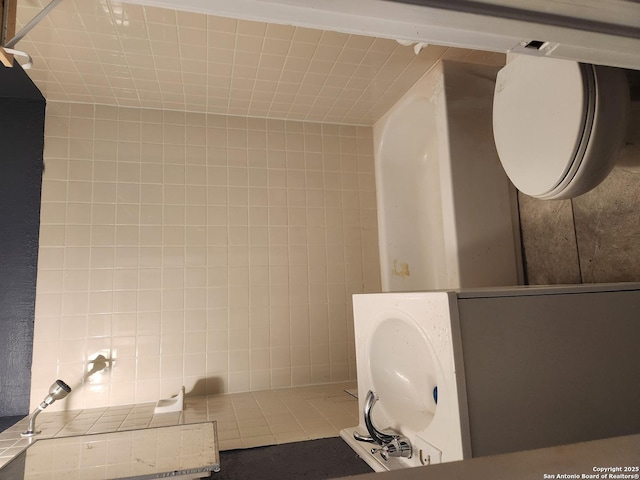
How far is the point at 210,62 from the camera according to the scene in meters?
1.53

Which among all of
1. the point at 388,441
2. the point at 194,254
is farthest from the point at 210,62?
the point at 388,441

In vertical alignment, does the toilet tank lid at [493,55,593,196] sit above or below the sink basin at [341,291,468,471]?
above

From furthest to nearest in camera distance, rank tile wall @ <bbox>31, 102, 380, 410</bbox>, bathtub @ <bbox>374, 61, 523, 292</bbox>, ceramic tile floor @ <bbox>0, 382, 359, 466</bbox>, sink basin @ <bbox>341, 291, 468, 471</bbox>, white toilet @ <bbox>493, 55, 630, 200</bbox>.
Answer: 1. tile wall @ <bbox>31, 102, 380, 410</bbox>
2. bathtub @ <bbox>374, 61, 523, 292</bbox>
3. ceramic tile floor @ <bbox>0, 382, 359, 466</bbox>
4. white toilet @ <bbox>493, 55, 630, 200</bbox>
5. sink basin @ <bbox>341, 291, 468, 471</bbox>

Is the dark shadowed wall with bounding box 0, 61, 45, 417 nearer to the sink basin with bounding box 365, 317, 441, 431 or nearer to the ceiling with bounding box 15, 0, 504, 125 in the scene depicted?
the ceiling with bounding box 15, 0, 504, 125

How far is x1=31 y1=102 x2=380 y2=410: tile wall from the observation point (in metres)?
1.67

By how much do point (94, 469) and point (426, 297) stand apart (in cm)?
95

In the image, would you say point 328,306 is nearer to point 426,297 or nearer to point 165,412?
point 165,412

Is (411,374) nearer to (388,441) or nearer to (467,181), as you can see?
(388,441)

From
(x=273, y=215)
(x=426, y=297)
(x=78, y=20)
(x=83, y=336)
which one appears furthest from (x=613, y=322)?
(x=83, y=336)

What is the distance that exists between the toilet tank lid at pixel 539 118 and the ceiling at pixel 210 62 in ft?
1.67

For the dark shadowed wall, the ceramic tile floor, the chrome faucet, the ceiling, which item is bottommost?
the ceramic tile floor

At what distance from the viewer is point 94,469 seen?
1.01 m

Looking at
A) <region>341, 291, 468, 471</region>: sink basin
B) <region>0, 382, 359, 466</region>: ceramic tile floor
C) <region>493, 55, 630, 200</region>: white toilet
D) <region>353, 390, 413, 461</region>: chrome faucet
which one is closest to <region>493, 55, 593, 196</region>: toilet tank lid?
<region>493, 55, 630, 200</region>: white toilet

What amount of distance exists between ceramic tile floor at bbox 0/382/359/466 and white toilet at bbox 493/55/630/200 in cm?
98
